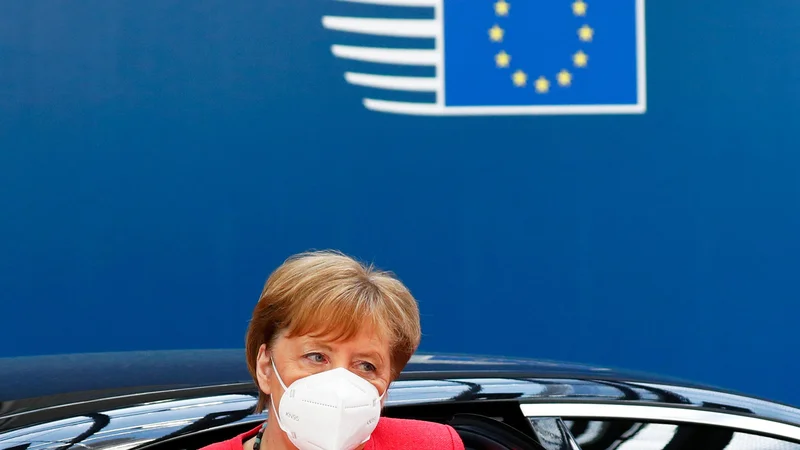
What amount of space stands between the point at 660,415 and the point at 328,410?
828 mm

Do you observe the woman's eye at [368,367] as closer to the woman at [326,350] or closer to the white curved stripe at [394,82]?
the woman at [326,350]

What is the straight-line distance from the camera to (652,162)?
16.4 ft

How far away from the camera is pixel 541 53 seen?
4.93m

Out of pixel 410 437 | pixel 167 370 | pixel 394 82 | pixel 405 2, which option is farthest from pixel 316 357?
pixel 405 2

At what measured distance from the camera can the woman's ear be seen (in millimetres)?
1748

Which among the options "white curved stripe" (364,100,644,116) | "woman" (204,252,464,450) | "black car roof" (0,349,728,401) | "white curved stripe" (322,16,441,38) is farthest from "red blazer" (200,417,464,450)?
"white curved stripe" (322,16,441,38)

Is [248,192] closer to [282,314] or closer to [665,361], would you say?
[665,361]

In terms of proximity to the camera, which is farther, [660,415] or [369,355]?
[660,415]

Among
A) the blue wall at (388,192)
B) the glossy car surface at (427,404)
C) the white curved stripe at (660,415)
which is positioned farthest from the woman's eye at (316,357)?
the blue wall at (388,192)

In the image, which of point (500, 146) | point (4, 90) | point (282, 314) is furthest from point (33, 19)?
point (282, 314)

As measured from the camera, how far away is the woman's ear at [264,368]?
175 centimetres

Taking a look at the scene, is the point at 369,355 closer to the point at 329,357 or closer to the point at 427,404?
the point at 329,357

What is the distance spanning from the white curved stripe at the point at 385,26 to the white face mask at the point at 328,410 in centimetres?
338

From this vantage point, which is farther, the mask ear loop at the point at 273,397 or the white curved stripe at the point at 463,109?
the white curved stripe at the point at 463,109
